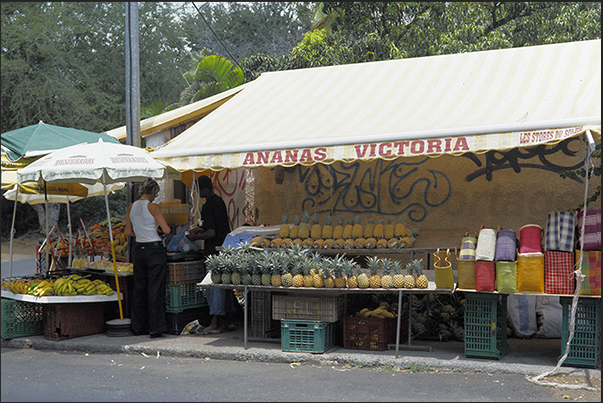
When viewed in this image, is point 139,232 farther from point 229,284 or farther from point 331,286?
point 331,286

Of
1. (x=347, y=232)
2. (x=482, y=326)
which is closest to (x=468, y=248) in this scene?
(x=482, y=326)

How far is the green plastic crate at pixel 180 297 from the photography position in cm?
891

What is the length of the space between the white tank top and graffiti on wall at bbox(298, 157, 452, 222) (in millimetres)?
2596

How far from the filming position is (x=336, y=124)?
8094mm

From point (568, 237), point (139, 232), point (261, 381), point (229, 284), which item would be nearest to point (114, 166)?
point (139, 232)

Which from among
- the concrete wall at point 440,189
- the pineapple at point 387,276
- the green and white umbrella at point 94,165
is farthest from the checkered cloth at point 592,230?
the green and white umbrella at point 94,165

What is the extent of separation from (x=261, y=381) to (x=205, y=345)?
1813 mm

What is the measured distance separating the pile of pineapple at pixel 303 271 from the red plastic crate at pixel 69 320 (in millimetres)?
2120

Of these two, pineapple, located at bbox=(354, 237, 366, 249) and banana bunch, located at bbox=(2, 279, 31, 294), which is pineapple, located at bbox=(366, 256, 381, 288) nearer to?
pineapple, located at bbox=(354, 237, 366, 249)

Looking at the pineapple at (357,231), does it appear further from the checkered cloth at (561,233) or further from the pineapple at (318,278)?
the checkered cloth at (561,233)

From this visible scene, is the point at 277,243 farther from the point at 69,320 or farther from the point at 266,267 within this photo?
the point at 69,320

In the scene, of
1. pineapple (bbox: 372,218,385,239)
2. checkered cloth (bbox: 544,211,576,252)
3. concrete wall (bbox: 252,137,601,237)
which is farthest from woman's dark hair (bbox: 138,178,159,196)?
checkered cloth (bbox: 544,211,576,252)

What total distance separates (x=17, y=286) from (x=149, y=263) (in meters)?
1.97

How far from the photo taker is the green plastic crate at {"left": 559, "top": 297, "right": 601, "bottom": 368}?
6578 mm
